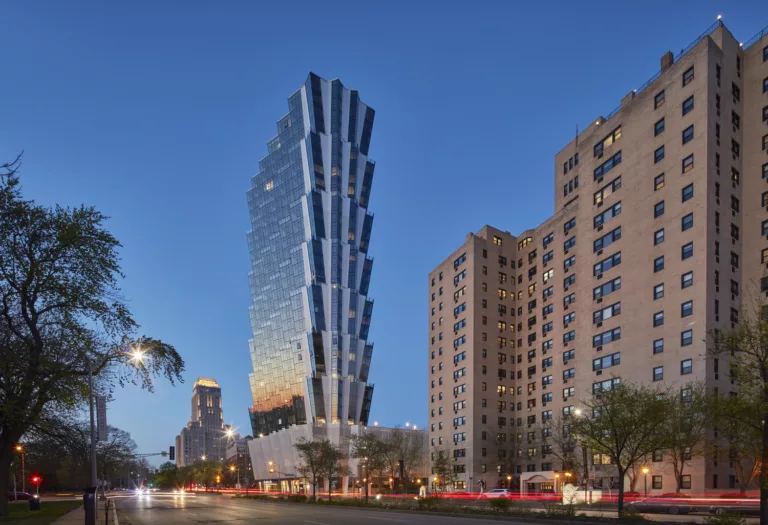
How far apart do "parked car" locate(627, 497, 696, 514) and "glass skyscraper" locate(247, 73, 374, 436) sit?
103580 millimetres

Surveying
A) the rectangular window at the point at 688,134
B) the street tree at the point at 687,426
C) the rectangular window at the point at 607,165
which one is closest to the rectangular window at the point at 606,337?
→ the street tree at the point at 687,426

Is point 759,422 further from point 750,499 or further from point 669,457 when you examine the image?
point 669,457

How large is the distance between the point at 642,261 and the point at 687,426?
888 inches

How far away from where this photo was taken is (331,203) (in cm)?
14875

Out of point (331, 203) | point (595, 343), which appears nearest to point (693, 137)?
point (595, 343)

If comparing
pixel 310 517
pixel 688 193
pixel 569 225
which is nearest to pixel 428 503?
pixel 310 517

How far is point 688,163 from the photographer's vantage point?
2420 inches

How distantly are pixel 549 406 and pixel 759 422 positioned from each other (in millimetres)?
71351

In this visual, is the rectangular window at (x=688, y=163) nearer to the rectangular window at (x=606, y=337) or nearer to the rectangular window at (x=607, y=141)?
the rectangular window at (x=607, y=141)

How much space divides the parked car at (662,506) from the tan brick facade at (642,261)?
12.8 metres

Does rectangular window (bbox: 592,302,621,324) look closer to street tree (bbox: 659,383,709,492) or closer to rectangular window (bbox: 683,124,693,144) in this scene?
street tree (bbox: 659,383,709,492)

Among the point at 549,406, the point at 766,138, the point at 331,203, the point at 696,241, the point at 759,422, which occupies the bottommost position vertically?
the point at 549,406

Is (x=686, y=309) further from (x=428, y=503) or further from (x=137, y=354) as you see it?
(x=137, y=354)

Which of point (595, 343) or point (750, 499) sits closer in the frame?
point (750, 499)
